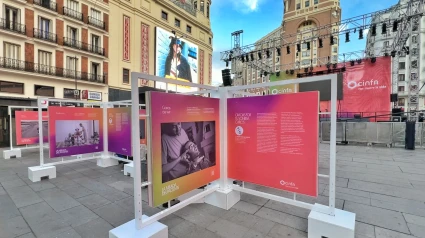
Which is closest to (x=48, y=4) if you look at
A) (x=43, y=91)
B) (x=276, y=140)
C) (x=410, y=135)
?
(x=43, y=91)

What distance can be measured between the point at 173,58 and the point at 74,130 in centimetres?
2060

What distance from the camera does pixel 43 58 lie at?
15.9 meters

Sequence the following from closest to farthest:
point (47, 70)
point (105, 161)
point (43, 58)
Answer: point (105, 161) < point (47, 70) < point (43, 58)

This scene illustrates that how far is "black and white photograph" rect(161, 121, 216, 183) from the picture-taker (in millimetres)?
2631

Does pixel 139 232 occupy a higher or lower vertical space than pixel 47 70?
lower

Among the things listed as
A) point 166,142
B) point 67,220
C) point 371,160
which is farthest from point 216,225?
point 371,160

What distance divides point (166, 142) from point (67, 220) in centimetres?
205

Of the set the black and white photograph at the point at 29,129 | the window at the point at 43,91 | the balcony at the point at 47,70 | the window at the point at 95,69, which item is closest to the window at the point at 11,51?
the balcony at the point at 47,70

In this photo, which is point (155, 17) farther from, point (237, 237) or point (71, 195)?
point (237, 237)

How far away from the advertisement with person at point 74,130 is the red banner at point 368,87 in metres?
17.7

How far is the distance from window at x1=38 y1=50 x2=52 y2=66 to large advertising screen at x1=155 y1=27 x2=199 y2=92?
29.8 feet

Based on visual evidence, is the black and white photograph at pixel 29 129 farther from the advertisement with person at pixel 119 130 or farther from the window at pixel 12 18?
the window at pixel 12 18

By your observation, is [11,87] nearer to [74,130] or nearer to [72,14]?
[72,14]

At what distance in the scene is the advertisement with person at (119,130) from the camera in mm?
5742
